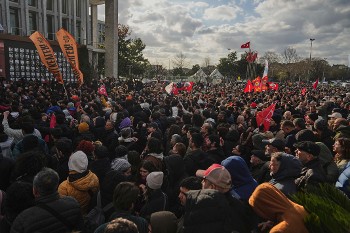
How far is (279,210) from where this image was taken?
91.4 inches

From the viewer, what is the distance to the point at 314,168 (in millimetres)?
3904

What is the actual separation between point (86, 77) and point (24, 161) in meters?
28.0

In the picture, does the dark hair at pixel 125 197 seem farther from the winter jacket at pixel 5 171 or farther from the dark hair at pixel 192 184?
the winter jacket at pixel 5 171

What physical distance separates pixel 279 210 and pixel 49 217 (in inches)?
83.1

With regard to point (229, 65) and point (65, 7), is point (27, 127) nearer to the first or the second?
point (65, 7)

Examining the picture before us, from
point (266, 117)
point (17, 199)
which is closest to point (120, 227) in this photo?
point (17, 199)

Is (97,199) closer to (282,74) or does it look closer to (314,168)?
(314,168)

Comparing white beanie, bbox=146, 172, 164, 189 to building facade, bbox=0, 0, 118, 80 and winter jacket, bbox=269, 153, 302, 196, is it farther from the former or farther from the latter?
building facade, bbox=0, 0, 118, 80

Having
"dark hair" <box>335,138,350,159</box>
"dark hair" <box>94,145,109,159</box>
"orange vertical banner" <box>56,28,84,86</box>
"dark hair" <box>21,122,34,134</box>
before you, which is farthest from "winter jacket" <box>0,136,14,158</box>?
"orange vertical banner" <box>56,28,84,86</box>

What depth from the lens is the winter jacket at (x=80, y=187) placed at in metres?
3.81

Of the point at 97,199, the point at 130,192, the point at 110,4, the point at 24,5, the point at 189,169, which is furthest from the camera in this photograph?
the point at 110,4

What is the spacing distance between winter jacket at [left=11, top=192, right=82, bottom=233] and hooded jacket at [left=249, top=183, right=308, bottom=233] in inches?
71.6

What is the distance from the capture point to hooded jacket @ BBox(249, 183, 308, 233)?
2232 mm

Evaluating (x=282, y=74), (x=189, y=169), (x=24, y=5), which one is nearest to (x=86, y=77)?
(x=24, y=5)
